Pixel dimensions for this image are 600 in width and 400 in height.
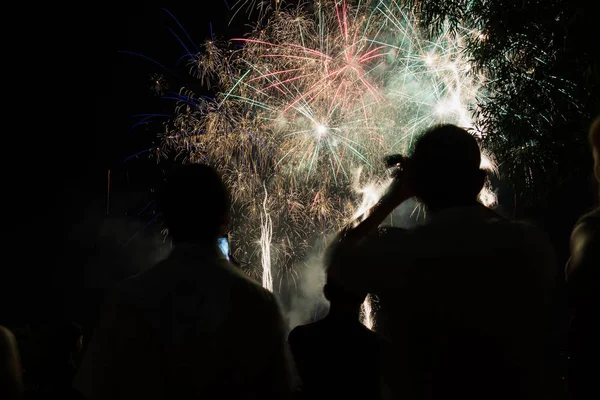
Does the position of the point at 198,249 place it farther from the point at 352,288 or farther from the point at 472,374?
the point at 472,374

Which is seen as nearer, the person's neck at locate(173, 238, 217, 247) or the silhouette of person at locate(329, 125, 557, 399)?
the silhouette of person at locate(329, 125, 557, 399)

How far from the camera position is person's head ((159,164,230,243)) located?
88.7 inches

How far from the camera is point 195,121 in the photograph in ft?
52.2

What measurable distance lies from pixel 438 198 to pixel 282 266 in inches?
809

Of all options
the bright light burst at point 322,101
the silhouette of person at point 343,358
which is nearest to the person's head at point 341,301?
the silhouette of person at point 343,358

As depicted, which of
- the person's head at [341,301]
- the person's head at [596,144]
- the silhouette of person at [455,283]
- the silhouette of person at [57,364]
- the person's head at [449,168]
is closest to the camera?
the silhouette of person at [455,283]

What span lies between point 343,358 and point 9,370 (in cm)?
151

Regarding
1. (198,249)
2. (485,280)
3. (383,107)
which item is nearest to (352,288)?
(485,280)

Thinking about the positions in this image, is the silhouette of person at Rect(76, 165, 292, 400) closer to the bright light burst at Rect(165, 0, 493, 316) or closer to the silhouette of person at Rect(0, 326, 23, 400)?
the silhouette of person at Rect(0, 326, 23, 400)

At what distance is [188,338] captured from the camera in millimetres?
2078

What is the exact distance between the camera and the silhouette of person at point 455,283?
74.4 inches

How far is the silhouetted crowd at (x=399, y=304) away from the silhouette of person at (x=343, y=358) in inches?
41.0

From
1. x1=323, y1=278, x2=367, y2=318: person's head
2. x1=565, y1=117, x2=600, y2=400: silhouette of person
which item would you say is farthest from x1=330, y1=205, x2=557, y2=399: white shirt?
x1=323, y1=278, x2=367, y2=318: person's head

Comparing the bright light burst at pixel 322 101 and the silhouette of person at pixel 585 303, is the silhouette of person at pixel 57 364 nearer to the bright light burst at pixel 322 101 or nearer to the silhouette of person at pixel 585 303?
the silhouette of person at pixel 585 303
